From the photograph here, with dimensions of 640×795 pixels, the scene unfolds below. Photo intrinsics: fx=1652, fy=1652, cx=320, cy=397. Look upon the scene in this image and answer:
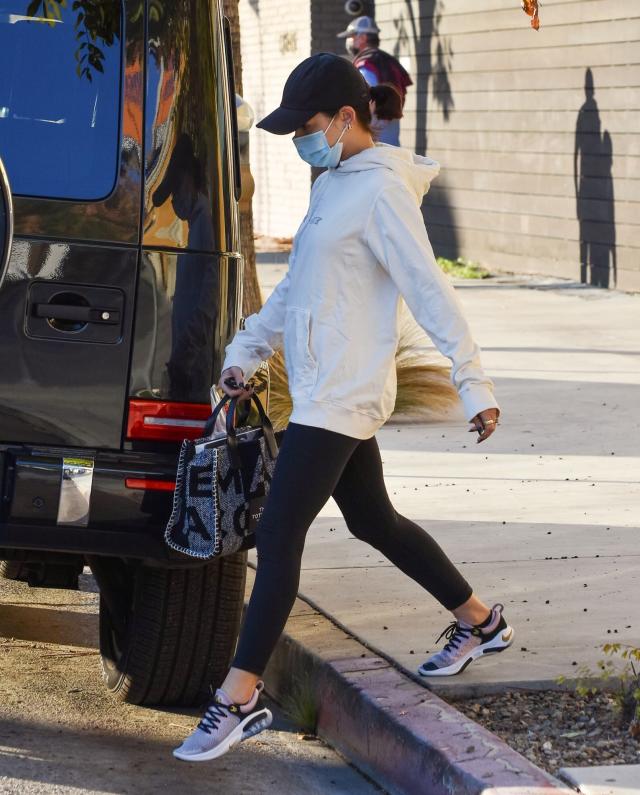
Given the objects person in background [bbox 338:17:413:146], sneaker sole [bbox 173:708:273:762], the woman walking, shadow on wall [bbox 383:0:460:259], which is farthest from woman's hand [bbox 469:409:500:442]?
shadow on wall [bbox 383:0:460:259]

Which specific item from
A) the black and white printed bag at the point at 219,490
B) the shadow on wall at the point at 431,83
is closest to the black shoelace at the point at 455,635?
the black and white printed bag at the point at 219,490

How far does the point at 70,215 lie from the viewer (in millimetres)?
4258

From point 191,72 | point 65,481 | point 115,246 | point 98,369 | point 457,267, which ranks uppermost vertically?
point 191,72

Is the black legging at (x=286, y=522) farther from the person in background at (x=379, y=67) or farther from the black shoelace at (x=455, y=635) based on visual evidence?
the person in background at (x=379, y=67)

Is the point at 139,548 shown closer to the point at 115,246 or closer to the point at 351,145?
the point at 115,246

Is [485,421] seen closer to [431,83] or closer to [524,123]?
[524,123]

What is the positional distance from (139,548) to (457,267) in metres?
12.6

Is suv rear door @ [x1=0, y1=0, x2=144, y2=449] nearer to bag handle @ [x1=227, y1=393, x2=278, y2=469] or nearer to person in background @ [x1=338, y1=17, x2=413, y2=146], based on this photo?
bag handle @ [x1=227, y1=393, x2=278, y2=469]

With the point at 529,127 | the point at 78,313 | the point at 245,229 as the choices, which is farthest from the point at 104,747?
the point at 529,127

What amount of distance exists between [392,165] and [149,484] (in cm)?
105

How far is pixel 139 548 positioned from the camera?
168 inches

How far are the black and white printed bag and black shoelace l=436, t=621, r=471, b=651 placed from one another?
71 cm

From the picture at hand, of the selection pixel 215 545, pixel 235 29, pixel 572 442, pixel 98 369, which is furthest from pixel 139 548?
pixel 235 29

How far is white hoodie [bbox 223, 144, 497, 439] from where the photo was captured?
13.8 feet
